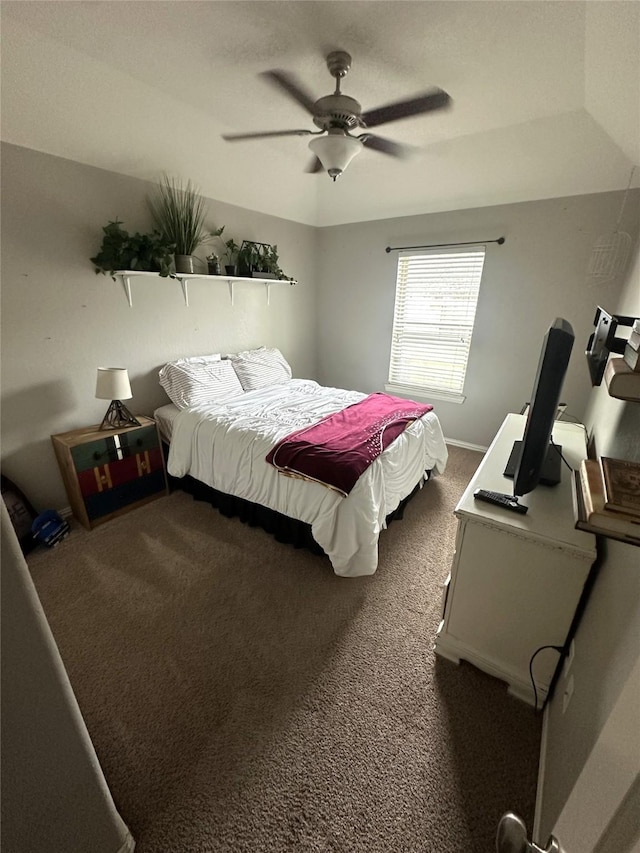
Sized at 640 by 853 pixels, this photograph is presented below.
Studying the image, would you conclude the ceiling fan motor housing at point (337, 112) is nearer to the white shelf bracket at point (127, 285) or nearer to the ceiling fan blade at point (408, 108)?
the ceiling fan blade at point (408, 108)

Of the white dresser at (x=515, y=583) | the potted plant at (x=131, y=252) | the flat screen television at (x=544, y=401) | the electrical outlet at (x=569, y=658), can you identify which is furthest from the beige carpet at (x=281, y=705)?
the potted plant at (x=131, y=252)

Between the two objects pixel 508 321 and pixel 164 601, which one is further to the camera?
pixel 508 321

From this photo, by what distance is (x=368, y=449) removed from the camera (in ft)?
6.48

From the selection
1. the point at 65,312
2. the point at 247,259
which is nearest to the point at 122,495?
the point at 65,312

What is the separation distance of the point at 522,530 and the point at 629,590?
39 centimetres

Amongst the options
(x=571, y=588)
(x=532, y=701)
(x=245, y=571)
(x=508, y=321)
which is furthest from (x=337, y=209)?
(x=532, y=701)

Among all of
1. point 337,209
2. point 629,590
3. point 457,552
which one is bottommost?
point 457,552

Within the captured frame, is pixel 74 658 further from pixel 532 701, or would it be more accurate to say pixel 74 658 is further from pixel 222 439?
pixel 532 701

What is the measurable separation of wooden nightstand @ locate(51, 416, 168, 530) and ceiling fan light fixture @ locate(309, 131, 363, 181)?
2.05 metres

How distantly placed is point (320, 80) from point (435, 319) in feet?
7.18

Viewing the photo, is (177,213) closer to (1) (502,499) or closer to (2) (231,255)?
(2) (231,255)

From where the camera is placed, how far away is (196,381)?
2766 millimetres

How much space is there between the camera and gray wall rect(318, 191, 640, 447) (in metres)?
2.78

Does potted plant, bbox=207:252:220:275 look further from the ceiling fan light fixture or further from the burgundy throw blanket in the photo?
the burgundy throw blanket
